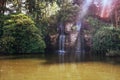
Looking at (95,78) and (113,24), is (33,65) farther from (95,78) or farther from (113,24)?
(113,24)

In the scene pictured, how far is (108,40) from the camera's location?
2517cm

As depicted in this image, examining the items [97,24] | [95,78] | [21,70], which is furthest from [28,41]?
[95,78]

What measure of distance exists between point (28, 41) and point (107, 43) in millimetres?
6875

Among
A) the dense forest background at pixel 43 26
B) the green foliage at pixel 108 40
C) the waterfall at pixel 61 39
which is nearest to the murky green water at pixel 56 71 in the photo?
the green foliage at pixel 108 40

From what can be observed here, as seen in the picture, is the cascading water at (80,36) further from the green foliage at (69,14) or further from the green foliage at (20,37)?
the green foliage at (20,37)

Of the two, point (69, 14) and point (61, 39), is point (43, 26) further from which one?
point (69, 14)

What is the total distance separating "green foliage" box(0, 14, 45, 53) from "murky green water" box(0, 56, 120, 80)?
17.3ft

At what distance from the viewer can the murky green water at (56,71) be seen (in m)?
15.3

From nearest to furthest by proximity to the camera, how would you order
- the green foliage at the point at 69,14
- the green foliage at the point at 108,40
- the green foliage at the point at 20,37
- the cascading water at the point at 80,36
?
the green foliage at the point at 108,40 → the green foliage at the point at 20,37 → the cascading water at the point at 80,36 → the green foliage at the point at 69,14

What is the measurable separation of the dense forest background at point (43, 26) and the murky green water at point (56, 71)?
205 inches

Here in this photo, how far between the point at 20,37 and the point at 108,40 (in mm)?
7584

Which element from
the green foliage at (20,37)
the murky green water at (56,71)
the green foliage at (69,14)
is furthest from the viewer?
the green foliage at (69,14)

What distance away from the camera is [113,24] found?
28578 mm

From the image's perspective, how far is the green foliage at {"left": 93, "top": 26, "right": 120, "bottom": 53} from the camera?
25.1m
